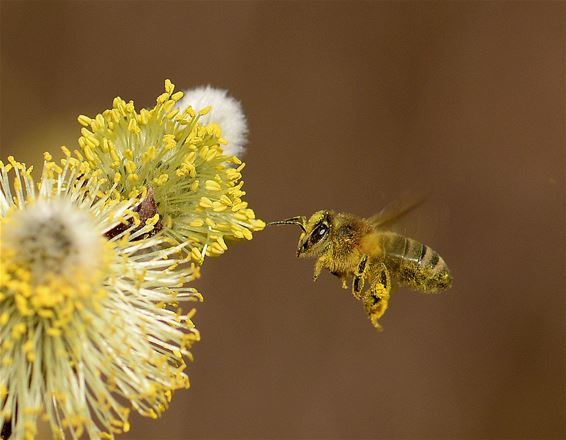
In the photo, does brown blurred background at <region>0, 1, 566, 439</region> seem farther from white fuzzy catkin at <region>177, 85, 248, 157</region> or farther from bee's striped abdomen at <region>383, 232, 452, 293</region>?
white fuzzy catkin at <region>177, 85, 248, 157</region>

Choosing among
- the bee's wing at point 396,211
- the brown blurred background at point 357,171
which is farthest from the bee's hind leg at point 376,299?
the brown blurred background at point 357,171

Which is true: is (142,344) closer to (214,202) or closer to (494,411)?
(214,202)

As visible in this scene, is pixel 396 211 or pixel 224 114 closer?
A: pixel 224 114

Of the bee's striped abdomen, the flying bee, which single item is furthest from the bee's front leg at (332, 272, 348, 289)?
the bee's striped abdomen

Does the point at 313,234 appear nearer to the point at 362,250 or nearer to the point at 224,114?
the point at 362,250

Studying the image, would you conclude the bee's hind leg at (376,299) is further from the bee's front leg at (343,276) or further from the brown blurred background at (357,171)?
the brown blurred background at (357,171)

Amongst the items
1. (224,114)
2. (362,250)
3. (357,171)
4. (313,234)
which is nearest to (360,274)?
(362,250)
